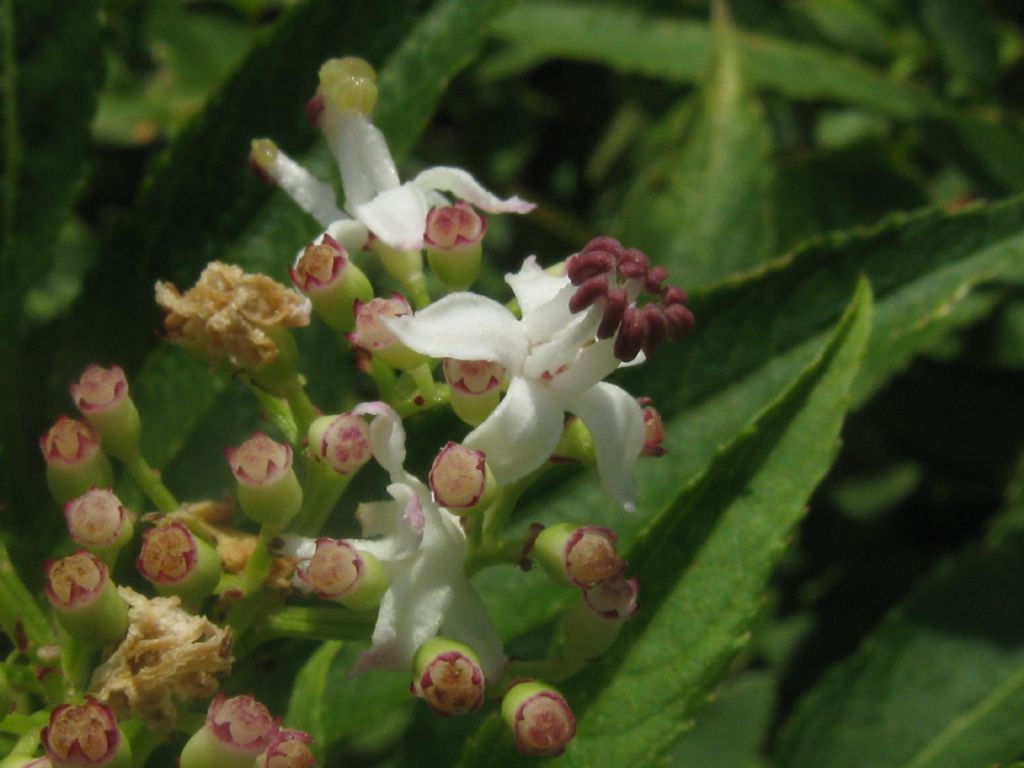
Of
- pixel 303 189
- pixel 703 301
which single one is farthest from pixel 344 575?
pixel 703 301

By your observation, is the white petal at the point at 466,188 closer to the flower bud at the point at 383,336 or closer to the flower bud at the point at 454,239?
the flower bud at the point at 454,239

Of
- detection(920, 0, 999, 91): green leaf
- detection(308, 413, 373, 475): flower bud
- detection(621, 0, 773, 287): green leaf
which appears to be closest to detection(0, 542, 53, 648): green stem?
detection(308, 413, 373, 475): flower bud

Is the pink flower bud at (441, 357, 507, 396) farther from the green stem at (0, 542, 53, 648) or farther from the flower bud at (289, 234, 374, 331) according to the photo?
the green stem at (0, 542, 53, 648)

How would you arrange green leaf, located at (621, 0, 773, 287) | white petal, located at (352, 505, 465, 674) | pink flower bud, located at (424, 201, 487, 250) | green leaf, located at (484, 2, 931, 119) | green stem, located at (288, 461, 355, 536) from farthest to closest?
green leaf, located at (484, 2, 931, 119), green leaf, located at (621, 0, 773, 287), pink flower bud, located at (424, 201, 487, 250), green stem, located at (288, 461, 355, 536), white petal, located at (352, 505, 465, 674)

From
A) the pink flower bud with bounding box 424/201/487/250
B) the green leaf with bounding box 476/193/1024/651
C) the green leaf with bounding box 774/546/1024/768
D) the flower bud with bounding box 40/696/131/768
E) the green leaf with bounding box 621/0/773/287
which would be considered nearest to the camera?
the flower bud with bounding box 40/696/131/768

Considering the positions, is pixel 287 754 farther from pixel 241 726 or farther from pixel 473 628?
pixel 473 628

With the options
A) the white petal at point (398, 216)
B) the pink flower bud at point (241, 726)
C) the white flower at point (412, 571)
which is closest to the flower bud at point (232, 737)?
the pink flower bud at point (241, 726)

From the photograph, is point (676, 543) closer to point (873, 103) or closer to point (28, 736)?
point (28, 736)
